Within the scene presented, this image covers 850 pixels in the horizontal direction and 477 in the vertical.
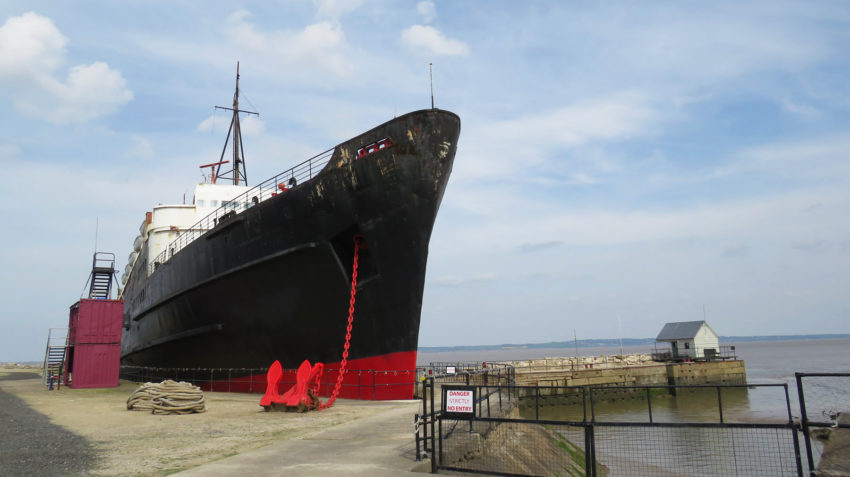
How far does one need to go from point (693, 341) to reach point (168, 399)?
34222mm

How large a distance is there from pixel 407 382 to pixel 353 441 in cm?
570

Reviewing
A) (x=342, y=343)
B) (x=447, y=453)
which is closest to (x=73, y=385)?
(x=342, y=343)

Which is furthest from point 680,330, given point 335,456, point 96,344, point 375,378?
point 335,456

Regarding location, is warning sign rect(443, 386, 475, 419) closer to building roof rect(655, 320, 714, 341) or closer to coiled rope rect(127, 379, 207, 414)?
coiled rope rect(127, 379, 207, 414)

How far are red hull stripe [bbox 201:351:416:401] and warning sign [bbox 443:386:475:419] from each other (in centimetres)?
667

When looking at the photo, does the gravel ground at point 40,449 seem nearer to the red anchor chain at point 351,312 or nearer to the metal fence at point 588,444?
the metal fence at point 588,444

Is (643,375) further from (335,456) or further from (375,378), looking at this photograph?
(335,456)

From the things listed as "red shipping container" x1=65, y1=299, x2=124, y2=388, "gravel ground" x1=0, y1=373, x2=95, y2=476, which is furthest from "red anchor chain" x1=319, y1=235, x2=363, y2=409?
"red shipping container" x1=65, y1=299, x2=124, y2=388

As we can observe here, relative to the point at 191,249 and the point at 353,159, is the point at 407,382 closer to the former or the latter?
the point at 353,159

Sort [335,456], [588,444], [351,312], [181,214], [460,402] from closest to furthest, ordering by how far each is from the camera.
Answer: [588,444]
[460,402]
[335,456]
[351,312]
[181,214]

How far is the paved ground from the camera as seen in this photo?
18.5 feet

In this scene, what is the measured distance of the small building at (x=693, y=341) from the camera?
119 feet

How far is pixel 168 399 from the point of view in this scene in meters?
10.9

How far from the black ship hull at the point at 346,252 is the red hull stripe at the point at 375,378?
49 millimetres
